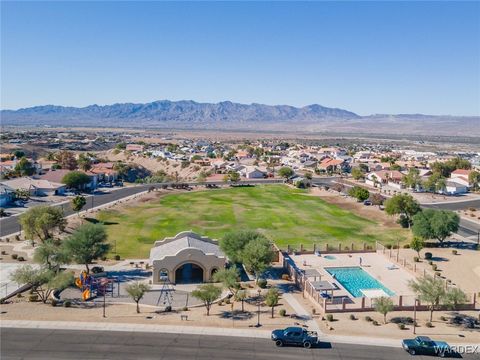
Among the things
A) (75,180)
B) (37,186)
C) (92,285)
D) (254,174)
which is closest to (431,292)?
(92,285)

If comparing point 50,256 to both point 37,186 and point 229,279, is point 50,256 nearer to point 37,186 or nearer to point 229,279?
point 229,279

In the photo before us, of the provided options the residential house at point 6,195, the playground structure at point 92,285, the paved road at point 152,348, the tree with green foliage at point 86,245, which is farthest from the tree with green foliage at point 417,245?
the residential house at point 6,195

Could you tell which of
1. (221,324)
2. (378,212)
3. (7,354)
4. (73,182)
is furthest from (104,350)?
(73,182)

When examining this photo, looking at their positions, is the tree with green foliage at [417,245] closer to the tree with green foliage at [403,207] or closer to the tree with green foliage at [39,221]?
the tree with green foliage at [403,207]

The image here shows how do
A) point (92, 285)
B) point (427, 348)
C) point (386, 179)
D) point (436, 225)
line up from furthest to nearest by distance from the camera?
point (386, 179) < point (436, 225) < point (92, 285) < point (427, 348)

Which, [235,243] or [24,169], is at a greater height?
[24,169]
